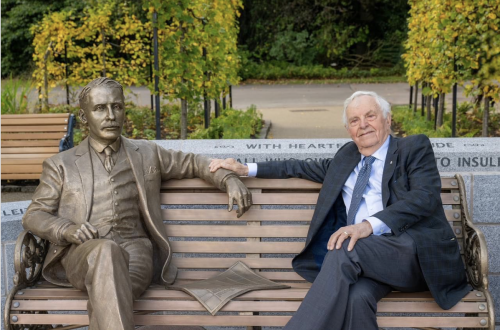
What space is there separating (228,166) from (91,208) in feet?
2.72

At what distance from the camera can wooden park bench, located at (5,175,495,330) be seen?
4.07 m

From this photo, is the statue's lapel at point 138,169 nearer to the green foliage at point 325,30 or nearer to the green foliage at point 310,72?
the green foliage at point 310,72

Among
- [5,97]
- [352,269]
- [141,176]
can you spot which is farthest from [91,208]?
[5,97]

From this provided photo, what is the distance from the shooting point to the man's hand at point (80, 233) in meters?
4.08

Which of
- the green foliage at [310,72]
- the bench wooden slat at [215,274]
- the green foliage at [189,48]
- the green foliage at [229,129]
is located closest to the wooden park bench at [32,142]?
the green foliage at [189,48]

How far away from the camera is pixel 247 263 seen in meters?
4.68

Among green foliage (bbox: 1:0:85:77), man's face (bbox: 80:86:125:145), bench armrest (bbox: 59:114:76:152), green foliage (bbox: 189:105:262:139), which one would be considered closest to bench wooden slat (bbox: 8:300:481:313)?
man's face (bbox: 80:86:125:145)

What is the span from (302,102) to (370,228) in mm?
13085

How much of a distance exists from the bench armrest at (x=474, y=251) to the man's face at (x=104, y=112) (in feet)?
6.51

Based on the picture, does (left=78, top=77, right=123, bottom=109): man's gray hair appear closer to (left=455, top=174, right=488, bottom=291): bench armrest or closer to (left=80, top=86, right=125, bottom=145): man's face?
(left=80, top=86, right=125, bottom=145): man's face

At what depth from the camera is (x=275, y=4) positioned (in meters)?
25.1

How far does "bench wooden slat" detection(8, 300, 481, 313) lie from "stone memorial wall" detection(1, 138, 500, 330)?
2.95 feet

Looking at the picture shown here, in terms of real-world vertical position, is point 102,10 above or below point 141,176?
above

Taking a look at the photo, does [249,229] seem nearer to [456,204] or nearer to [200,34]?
[456,204]
